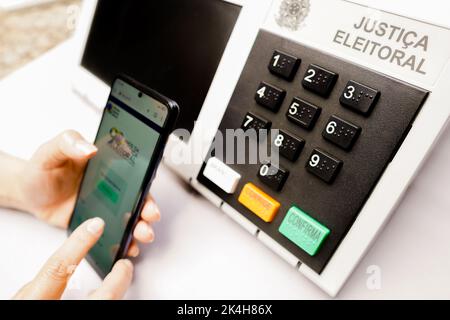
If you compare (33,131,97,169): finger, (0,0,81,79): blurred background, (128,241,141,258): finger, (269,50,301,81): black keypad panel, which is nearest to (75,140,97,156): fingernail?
(33,131,97,169): finger

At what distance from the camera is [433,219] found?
343mm

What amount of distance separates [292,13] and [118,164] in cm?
24

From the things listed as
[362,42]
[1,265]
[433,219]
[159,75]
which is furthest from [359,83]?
[1,265]

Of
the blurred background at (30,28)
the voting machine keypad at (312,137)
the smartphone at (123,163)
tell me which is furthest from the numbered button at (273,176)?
the blurred background at (30,28)

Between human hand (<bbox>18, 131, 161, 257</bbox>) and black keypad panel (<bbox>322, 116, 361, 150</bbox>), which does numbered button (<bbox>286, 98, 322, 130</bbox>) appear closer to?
black keypad panel (<bbox>322, 116, 361, 150</bbox>)

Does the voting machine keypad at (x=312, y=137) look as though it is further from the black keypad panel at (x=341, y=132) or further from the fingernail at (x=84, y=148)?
the fingernail at (x=84, y=148)

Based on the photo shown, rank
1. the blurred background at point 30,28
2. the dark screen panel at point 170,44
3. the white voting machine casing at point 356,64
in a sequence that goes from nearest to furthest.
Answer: the white voting machine casing at point 356,64 < the dark screen panel at point 170,44 < the blurred background at point 30,28

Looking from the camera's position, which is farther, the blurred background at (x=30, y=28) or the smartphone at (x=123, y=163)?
the blurred background at (x=30, y=28)

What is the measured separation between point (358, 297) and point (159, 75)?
1.16ft

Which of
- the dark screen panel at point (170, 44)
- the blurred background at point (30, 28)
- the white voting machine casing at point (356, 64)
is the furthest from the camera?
the blurred background at point (30, 28)

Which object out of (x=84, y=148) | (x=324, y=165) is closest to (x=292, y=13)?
(x=324, y=165)

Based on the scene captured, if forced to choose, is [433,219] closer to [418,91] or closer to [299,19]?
[418,91]

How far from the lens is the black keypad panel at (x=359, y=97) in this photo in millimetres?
298

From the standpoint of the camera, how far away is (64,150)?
0.38 m
